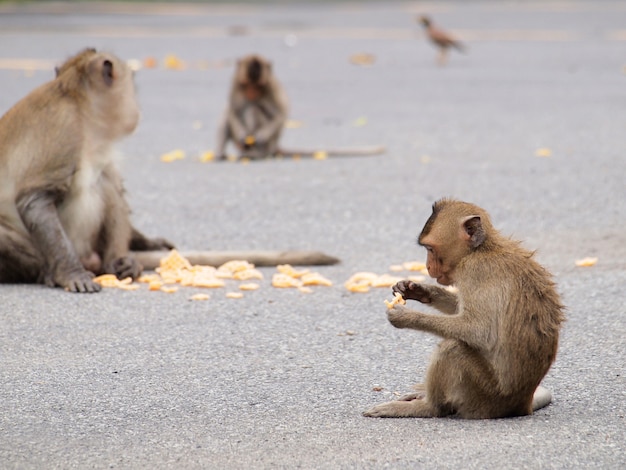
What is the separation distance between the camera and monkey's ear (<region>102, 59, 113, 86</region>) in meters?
6.43

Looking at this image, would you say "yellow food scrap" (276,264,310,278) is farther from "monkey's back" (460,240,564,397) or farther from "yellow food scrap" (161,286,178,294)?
"monkey's back" (460,240,564,397)

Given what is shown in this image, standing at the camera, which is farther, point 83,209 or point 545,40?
point 545,40

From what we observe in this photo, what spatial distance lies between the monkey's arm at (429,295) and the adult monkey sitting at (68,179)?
7.90 ft

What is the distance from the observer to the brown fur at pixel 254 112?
11133mm

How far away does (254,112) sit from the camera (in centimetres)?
1134

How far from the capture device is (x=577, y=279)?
652 cm

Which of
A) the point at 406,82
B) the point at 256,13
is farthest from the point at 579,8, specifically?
the point at 406,82

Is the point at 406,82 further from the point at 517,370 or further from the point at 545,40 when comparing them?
the point at 517,370

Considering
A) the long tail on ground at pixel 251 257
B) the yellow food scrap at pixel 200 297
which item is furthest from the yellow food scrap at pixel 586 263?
the yellow food scrap at pixel 200 297

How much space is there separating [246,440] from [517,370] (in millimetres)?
957

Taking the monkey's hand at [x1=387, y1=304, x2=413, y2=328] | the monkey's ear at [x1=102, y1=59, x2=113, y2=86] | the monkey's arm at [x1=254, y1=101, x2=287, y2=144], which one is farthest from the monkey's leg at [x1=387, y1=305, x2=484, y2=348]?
the monkey's arm at [x1=254, y1=101, x2=287, y2=144]

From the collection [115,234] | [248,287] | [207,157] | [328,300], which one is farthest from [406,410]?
[207,157]

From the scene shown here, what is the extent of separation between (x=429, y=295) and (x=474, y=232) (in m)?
0.31

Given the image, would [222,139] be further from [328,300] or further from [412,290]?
[412,290]
